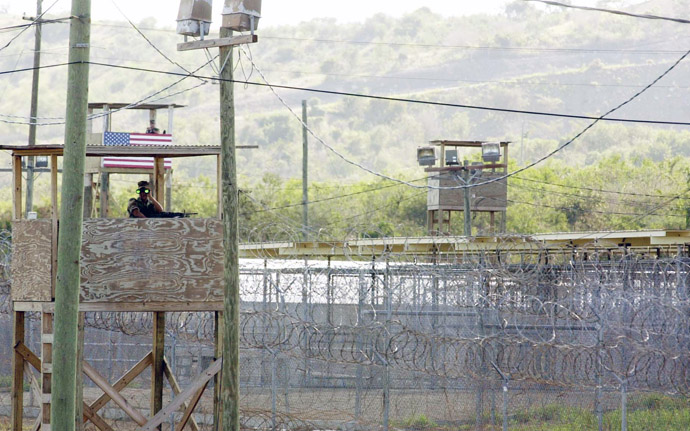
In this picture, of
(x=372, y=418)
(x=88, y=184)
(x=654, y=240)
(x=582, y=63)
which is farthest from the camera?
(x=582, y=63)

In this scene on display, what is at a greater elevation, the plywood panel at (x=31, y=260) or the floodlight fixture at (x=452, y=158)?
the floodlight fixture at (x=452, y=158)

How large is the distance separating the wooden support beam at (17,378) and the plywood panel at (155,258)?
7.52 feet

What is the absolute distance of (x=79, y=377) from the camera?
13367 mm

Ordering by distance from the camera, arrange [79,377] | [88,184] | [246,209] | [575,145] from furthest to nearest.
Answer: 1. [575,145]
2. [246,209]
3. [88,184]
4. [79,377]

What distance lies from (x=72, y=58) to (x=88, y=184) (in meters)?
17.1

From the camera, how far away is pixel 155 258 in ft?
43.7

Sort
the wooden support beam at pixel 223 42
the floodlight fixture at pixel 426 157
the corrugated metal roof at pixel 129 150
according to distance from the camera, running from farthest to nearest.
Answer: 1. the floodlight fixture at pixel 426 157
2. the corrugated metal roof at pixel 129 150
3. the wooden support beam at pixel 223 42

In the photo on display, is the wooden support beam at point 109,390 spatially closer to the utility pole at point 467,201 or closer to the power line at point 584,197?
the utility pole at point 467,201

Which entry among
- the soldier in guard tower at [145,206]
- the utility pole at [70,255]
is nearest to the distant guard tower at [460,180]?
the soldier in guard tower at [145,206]

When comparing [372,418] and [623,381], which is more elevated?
[623,381]

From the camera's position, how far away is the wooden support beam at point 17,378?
14594mm

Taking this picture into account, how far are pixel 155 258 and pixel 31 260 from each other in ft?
Answer: 5.70

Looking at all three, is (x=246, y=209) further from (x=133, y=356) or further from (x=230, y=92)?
(x=230, y=92)

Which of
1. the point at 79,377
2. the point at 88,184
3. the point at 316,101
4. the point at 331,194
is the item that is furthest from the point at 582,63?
the point at 79,377
